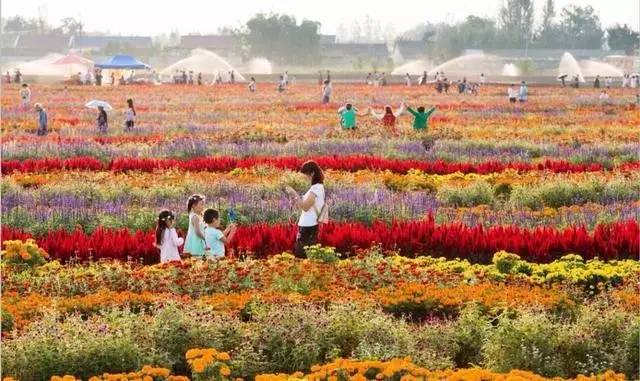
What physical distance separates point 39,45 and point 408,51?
44.1 m

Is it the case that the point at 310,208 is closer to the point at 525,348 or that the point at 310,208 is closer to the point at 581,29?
the point at 525,348

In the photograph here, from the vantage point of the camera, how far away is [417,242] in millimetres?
13141

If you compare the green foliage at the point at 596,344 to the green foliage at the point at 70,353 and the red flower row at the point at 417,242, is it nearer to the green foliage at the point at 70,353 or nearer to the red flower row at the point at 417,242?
the green foliage at the point at 70,353

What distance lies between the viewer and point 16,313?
32.2ft

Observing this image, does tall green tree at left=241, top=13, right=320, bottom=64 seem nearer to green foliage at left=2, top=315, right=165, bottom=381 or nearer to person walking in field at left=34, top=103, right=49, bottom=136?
person walking in field at left=34, top=103, right=49, bottom=136

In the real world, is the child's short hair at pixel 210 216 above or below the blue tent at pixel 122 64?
above

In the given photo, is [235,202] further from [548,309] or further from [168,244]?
[548,309]

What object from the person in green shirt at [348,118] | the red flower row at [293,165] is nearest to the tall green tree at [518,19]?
Result: the person in green shirt at [348,118]

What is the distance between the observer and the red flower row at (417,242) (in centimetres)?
1274

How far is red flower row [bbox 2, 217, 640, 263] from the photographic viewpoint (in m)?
12.7

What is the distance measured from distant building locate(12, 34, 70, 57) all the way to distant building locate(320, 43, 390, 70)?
3228 cm

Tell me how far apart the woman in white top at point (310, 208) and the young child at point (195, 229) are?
43.2 inches

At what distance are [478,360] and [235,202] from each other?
7533 millimetres

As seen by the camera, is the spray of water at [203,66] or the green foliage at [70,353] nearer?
the green foliage at [70,353]
